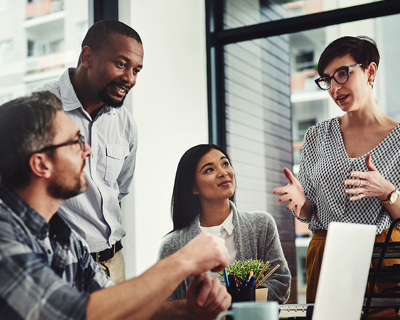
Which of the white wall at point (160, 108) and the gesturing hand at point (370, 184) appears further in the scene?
the white wall at point (160, 108)

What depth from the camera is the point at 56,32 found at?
2016 mm

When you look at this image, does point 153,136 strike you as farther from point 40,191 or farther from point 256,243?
point 40,191

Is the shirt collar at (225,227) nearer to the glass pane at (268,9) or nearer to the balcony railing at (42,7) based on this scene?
the balcony railing at (42,7)

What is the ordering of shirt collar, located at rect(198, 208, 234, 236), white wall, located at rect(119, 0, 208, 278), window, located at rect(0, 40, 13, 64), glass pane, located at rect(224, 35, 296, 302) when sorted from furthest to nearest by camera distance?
glass pane, located at rect(224, 35, 296, 302)
white wall, located at rect(119, 0, 208, 278)
shirt collar, located at rect(198, 208, 234, 236)
window, located at rect(0, 40, 13, 64)

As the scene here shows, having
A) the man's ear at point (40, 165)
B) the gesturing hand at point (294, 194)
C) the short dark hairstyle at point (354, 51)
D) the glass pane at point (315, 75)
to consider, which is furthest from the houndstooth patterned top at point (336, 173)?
the man's ear at point (40, 165)

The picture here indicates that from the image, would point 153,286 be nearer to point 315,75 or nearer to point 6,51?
A: point 6,51

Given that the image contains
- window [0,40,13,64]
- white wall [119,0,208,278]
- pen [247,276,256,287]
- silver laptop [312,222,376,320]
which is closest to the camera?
silver laptop [312,222,376,320]

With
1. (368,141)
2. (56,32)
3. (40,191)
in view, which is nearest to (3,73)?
(56,32)

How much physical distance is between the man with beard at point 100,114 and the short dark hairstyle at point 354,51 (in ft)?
2.59

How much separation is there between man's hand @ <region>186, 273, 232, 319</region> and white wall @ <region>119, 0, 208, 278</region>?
1.16 meters

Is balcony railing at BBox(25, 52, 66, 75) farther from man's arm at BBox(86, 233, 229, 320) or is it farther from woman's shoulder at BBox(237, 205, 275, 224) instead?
man's arm at BBox(86, 233, 229, 320)


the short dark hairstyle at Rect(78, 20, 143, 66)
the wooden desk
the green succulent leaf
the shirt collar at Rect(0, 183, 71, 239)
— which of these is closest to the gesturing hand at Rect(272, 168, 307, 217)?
the green succulent leaf

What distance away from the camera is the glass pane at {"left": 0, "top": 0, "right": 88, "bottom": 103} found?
5.82 feet

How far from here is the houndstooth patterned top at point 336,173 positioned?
1816 millimetres
